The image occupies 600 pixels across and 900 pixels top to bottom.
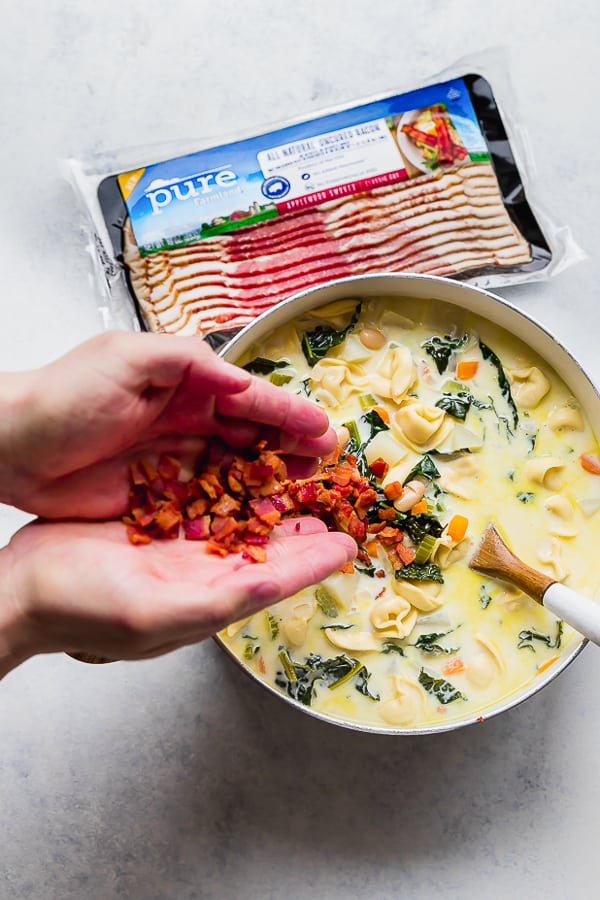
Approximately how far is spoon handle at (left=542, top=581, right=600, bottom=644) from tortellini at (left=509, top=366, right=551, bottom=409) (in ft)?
2.04

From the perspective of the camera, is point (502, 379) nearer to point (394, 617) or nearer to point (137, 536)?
point (394, 617)

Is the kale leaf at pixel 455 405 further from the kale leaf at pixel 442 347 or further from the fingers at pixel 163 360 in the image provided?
the fingers at pixel 163 360

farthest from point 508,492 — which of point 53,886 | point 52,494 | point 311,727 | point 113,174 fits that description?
point 53,886

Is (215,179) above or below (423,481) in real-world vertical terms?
above

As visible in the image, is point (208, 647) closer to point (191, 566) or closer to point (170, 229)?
point (191, 566)

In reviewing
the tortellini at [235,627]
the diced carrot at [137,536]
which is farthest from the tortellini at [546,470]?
the diced carrot at [137,536]

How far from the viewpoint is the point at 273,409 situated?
2.36 m

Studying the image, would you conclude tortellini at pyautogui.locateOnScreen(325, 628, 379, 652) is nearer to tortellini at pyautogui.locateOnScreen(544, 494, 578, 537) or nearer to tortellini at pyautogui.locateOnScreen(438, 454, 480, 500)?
tortellini at pyautogui.locateOnScreen(438, 454, 480, 500)

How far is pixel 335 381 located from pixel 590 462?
86 cm

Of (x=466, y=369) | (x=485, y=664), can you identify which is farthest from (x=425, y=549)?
(x=466, y=369)

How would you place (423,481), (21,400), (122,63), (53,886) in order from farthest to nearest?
1. (122,63)
2. (53,886)
3. (423,481)
4. (21,400)

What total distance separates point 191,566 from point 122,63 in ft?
6.66

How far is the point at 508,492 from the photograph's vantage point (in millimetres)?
2768

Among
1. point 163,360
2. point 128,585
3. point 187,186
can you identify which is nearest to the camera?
point 128,585
